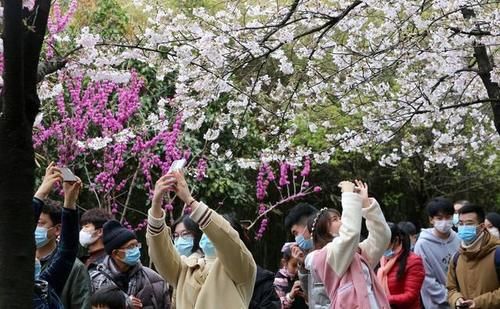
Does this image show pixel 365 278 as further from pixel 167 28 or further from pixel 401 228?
pixel 167 28

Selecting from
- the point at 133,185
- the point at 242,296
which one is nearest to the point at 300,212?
the point at 242,296

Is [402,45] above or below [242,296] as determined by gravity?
above

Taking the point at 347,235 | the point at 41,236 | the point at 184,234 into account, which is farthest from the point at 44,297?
the point at 184,234

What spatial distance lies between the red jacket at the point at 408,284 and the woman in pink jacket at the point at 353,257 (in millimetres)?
1963

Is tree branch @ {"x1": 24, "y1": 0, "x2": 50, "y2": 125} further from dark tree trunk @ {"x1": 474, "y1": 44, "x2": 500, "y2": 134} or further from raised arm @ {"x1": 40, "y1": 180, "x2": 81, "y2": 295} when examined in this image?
dark tree trunk @ {"x1": 474, "y1": 44, "x2": 500, "y2": 134}

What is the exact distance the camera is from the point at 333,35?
10.0 metres

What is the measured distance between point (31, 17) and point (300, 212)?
373cm

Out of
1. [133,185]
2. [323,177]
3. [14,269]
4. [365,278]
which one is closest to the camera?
[14,269]

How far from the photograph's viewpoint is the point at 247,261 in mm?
4711

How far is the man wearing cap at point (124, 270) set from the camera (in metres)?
6.11

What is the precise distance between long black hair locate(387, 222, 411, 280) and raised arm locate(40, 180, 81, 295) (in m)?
3.37

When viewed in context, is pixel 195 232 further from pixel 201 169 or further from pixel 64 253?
pixel 201 169

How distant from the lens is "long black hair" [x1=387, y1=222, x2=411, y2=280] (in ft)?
24.1

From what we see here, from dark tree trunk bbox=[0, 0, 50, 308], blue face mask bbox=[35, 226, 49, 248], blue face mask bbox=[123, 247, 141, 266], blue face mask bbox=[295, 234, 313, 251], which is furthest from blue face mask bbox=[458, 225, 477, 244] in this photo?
dark tree trunk bbox=[0, 0, 50, 308]
